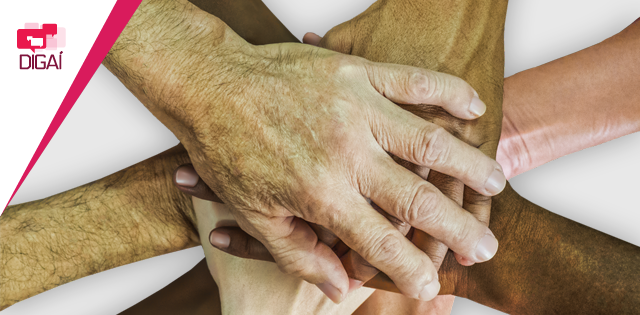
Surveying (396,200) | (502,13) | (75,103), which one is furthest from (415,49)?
(75,103)

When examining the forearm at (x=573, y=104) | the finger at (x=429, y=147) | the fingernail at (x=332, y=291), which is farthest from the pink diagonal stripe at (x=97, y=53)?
the forearm at (x=573, y=104)

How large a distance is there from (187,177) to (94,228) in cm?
36

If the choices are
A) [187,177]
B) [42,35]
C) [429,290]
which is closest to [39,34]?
[42,35]

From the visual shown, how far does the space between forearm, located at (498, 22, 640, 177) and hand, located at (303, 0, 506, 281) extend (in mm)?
343

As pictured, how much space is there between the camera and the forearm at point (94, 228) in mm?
1284

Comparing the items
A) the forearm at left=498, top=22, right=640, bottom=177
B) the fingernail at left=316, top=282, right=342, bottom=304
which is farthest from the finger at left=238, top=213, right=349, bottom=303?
the forearm at left=498, top=22, right=640, bottom=177

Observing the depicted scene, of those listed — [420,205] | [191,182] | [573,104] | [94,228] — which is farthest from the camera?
[573,104]

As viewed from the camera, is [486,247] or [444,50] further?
[444,50]

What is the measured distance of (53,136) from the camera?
1.94 m

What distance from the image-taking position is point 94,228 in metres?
1.33

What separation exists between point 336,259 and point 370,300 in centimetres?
33

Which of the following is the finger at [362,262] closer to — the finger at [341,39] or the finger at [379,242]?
the finger at [379,242]

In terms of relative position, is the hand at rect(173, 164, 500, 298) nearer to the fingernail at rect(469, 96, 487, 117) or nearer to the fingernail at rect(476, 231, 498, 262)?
the fingernail at rect(476, 231, 498, 262)

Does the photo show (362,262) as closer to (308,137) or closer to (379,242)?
(379,242)
